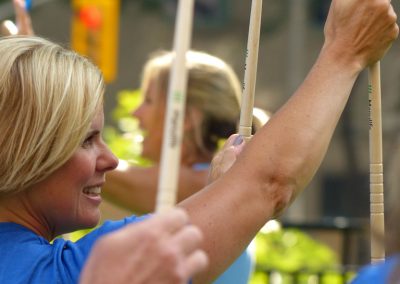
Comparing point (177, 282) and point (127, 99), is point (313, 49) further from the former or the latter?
point (177, 282)

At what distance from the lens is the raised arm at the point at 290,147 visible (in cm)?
226

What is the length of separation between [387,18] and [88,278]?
0.89 m

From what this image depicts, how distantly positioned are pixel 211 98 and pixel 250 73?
79.9 inches

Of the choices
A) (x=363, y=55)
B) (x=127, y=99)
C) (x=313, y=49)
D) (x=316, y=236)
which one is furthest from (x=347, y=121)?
(x=363, y=55)

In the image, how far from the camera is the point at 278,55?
1352 centimetres

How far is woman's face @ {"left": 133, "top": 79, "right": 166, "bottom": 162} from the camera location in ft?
16.0

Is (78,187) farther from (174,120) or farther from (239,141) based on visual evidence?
(174,120)

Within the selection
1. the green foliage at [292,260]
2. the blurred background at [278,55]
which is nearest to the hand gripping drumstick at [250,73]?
the green foliage at [292,260]

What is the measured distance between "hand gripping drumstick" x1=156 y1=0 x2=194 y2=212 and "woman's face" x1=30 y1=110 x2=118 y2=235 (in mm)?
584

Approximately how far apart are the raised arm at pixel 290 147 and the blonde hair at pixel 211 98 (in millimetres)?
2239

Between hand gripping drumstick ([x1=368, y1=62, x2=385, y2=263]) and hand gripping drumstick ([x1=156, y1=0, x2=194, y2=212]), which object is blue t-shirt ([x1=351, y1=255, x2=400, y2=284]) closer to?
hand gripping drumstick ([x1=156, y1=0, x2=194, y2=212])

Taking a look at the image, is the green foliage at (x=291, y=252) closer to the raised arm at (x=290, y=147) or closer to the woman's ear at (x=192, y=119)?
the woman's ear at (x=192, y=119)

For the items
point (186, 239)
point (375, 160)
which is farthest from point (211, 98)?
point (186, 239)

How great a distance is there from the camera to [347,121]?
13.0m
